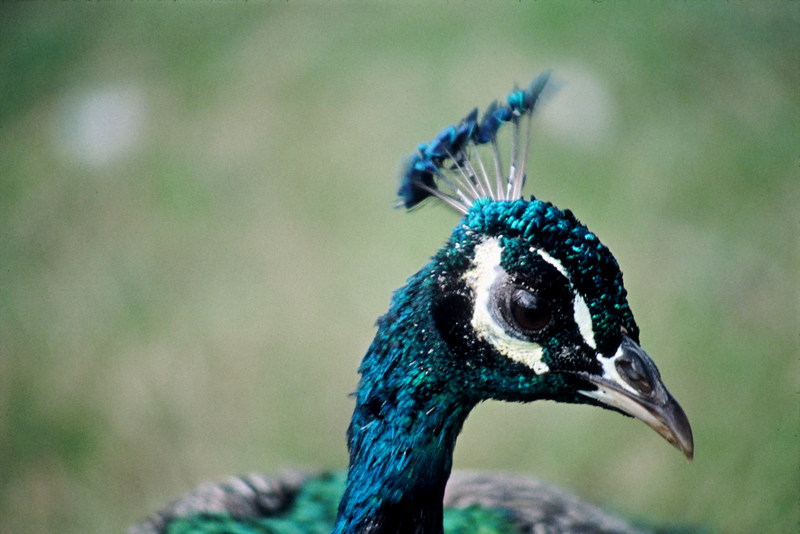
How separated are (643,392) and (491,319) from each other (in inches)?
8.9

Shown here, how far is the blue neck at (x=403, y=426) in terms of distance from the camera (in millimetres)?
1177

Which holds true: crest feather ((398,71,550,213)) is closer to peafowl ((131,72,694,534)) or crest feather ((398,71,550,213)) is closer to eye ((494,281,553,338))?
peafowl ((131,72,694,534))

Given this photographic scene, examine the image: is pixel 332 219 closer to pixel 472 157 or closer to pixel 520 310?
pixel 472 157

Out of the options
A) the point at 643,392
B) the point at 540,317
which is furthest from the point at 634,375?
the point at 540,317

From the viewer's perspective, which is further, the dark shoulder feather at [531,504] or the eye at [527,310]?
the dark shoulder feather at [531,504]

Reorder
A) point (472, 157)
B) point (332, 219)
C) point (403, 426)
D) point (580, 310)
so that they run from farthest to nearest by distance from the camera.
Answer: point (332, 219), point (472, 157), point (403, 426), point (580, 310)

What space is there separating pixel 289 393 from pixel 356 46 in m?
1.17

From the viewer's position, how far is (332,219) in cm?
271

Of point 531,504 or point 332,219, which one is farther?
point 332,219

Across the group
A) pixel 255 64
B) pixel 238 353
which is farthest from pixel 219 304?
pixel 255 64

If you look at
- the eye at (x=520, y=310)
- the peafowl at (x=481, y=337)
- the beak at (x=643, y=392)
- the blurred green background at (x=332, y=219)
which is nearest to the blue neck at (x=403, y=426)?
the peafowl at (x=481, y=337)

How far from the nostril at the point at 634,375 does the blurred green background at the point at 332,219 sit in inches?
50.2

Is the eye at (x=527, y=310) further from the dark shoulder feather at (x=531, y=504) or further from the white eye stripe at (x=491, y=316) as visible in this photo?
the dark shoulder feather at (x=531, y=504)

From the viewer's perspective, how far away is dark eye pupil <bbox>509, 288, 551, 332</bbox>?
3.57 ft
